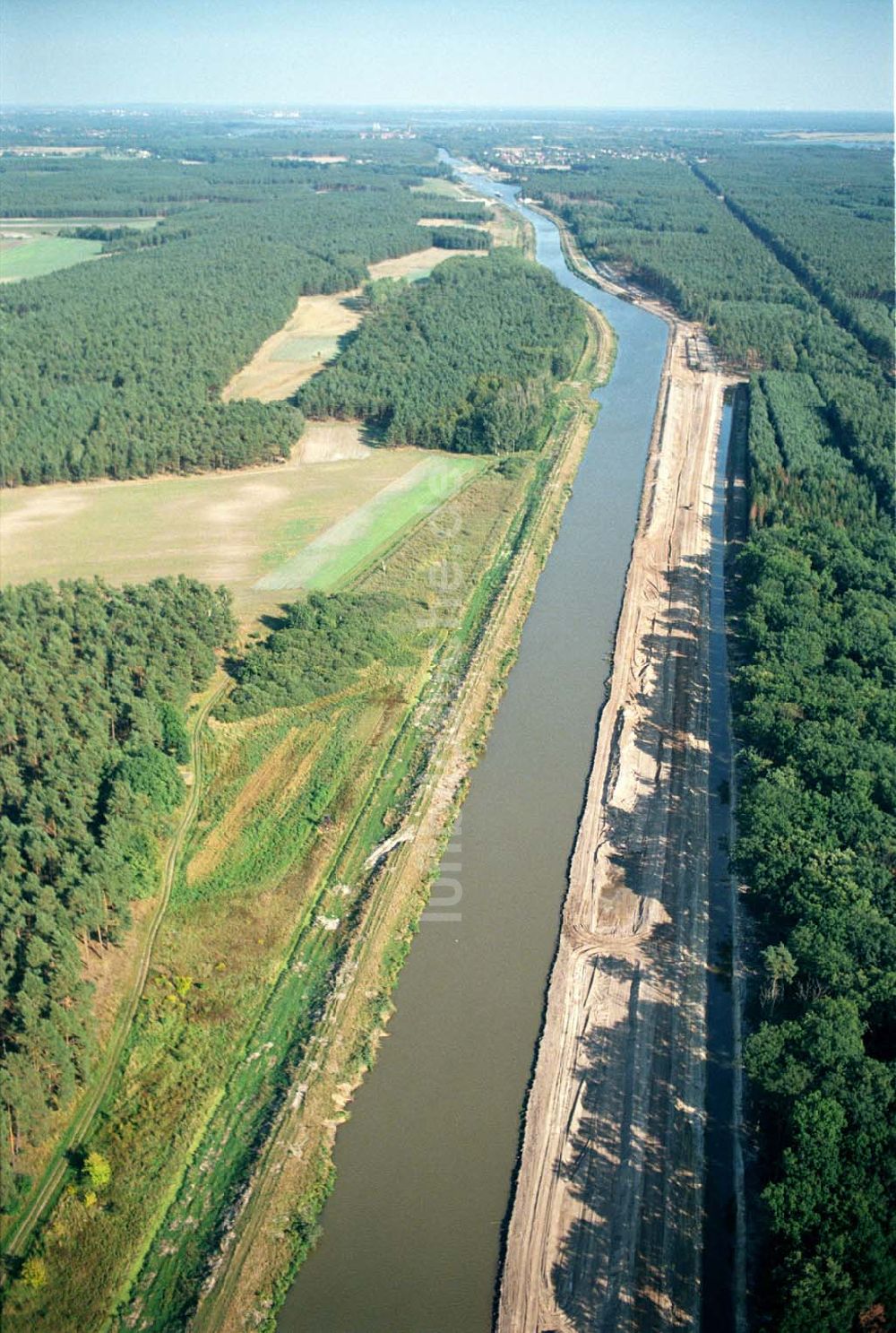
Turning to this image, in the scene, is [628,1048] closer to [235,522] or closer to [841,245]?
Answer: [235,522]

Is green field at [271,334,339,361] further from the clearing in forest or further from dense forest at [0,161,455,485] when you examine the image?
dense forest at [0,161,455,485]

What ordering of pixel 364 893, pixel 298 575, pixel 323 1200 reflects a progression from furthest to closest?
1. pixel 298 575
2. pixel 364 893
3. pixel 323 1200

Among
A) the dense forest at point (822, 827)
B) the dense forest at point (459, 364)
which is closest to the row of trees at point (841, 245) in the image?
the dense forest at point (822, 827)

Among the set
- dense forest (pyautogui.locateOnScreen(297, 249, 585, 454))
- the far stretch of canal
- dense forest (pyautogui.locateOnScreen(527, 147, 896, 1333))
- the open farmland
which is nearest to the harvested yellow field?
dense forest (pyautogui.locateOnScreen(297, 249, 585, 454))

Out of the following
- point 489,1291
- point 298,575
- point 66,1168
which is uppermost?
Result: point 298,575

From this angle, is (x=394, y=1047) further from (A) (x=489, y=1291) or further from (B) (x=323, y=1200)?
(A) (x=489, y=1291)

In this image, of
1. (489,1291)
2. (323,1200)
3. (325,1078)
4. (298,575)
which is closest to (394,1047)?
(325,1078)

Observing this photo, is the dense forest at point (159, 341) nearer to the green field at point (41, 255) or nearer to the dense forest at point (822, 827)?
the green field at point (41, 255)
